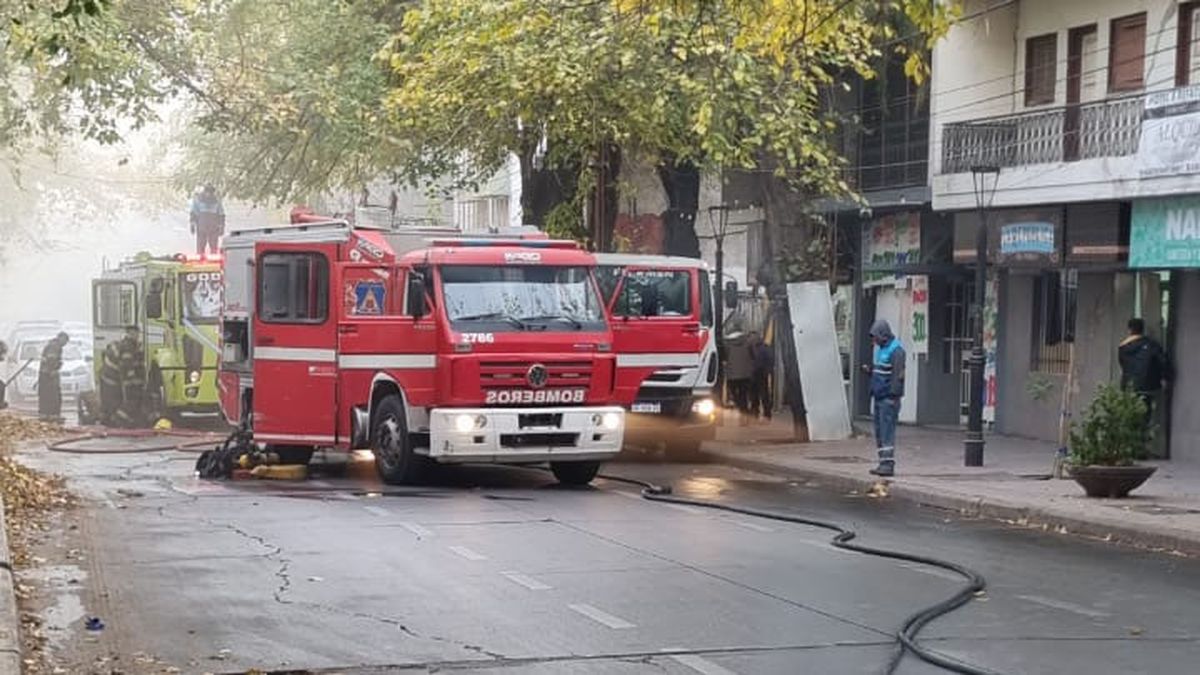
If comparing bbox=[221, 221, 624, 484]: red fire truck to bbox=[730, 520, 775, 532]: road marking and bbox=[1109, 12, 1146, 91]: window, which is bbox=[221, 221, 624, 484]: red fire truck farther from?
bbox=[1109, 12, 1146, 91]: window

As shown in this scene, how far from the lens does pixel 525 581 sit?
11.6 m

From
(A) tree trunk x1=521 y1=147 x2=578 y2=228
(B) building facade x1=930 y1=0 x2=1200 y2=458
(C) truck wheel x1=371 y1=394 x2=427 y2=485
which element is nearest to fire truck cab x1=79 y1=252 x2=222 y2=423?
(A) tree trunk x1=521 y1=147 x2=578 y2=228

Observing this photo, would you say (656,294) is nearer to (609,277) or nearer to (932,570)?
(609,277)

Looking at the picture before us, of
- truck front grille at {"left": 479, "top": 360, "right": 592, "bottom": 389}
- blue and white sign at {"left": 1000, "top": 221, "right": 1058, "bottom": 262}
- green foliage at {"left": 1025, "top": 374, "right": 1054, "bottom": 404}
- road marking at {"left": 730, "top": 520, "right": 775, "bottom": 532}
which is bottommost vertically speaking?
road marking at {"left": 730, "top": 520, "right": 775, "bottom": 532}

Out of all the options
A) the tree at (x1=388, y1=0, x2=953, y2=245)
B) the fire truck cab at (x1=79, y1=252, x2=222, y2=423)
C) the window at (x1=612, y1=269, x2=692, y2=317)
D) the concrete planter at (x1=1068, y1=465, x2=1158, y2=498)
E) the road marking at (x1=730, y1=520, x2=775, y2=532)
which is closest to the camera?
the road marking at (x1=730, y1=520, x2=775, y2=532)

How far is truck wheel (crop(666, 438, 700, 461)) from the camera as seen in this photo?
2398cm

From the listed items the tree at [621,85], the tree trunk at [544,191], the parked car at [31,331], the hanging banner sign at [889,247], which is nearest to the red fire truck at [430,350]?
the tree at [621,85]

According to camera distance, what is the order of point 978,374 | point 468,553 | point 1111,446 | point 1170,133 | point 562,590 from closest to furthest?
1. point 562,590
2. point 468,553
3. point 1111,446
4. point 978,374
5. point 1170,133

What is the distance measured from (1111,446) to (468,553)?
7.38 m

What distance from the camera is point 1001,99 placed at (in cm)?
2617

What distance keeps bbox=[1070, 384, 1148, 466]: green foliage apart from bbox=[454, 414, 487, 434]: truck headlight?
5978 mm

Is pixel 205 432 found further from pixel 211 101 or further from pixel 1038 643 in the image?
pixel 1038 643

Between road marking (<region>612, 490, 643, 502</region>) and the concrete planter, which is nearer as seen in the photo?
the concrete planter

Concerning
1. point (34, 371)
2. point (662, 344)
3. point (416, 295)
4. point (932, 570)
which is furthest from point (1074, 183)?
point (34, 371)
